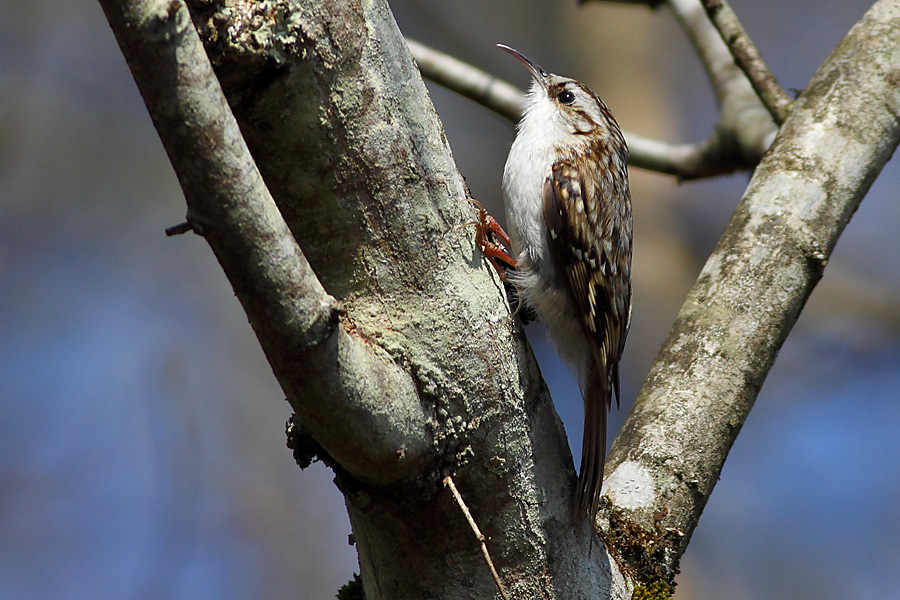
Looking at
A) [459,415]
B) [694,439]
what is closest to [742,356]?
[694,439]

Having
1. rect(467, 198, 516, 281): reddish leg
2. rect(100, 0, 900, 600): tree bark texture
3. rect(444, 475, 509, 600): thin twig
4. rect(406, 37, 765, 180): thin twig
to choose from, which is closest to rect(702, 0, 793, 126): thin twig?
rect(406, 37, 765, 180): thin twig

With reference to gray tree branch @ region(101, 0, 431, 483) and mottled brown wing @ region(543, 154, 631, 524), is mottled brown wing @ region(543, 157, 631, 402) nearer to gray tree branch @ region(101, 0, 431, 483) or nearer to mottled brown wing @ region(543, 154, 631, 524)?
mottled brown wing @ region(543, 154, 631, 524)

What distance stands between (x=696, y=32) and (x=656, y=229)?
3.18m

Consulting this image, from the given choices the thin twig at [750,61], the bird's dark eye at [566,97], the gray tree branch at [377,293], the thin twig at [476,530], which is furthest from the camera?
the bird's dark eye at [566,97]

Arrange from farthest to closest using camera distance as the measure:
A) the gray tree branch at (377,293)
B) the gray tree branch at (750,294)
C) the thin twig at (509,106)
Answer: the thin twig at (509,106) → the gray tree branch at (750,294) → the gray tree branch at (377,293)

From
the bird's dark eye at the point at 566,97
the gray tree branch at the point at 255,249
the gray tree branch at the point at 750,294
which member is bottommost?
the gray tree branch at the point at 255,249

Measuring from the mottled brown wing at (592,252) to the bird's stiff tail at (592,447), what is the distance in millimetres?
65

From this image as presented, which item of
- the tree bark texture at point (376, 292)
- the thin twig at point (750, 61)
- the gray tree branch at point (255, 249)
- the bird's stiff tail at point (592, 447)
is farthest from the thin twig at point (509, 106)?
the gray tree branch at point (255, 249)

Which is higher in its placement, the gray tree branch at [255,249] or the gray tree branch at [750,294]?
the gray tree branch at [750,294]

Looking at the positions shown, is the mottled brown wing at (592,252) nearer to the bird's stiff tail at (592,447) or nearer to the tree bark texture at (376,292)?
the bird's stiff tail at (592,447)

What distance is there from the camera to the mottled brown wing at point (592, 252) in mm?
2580

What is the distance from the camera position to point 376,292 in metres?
1.45

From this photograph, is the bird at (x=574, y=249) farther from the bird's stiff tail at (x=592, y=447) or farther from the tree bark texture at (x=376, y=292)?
the tree bark texture at (x=376, y=292)

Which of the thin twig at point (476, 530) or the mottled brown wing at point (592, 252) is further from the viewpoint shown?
the mottled brown wing at point (592, 252)
